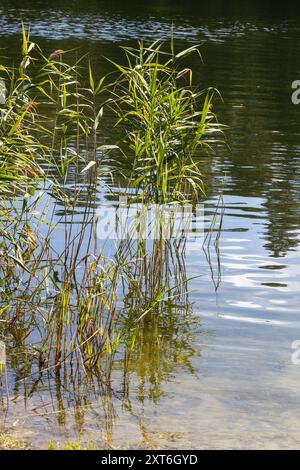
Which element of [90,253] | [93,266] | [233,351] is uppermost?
[93,266]

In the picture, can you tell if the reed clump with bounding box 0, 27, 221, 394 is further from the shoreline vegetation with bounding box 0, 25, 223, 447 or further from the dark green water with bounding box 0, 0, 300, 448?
the dark green water with bounding box 0, 0, 300, 448

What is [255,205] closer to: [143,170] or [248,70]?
[143,170]

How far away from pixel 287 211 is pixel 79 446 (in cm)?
747

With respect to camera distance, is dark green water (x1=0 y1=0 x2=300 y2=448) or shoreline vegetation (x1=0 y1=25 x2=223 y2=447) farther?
shoreline vegetation (x1=0 y1=25 x2=223 y2=447)

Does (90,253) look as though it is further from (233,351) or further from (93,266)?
(233,351)

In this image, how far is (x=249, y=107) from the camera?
21.5 metres

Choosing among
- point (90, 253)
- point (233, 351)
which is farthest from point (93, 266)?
point (233, 351)

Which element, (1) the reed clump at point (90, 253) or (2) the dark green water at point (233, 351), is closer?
(2) the dark green water at point (233, 351)

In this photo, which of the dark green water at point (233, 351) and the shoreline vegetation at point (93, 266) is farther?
the shoreline vegetation at point (93, 266)

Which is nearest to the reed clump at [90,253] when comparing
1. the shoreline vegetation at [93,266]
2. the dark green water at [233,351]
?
the shoreline vegetation at [93,266]

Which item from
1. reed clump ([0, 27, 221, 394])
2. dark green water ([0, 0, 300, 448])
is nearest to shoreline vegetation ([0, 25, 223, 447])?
reed clump ([0, 27, 221, 394])

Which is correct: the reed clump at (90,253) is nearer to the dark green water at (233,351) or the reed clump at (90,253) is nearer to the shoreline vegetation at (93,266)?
the shoreline vegetation at (93,266)

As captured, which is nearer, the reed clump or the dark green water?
the dark green water
